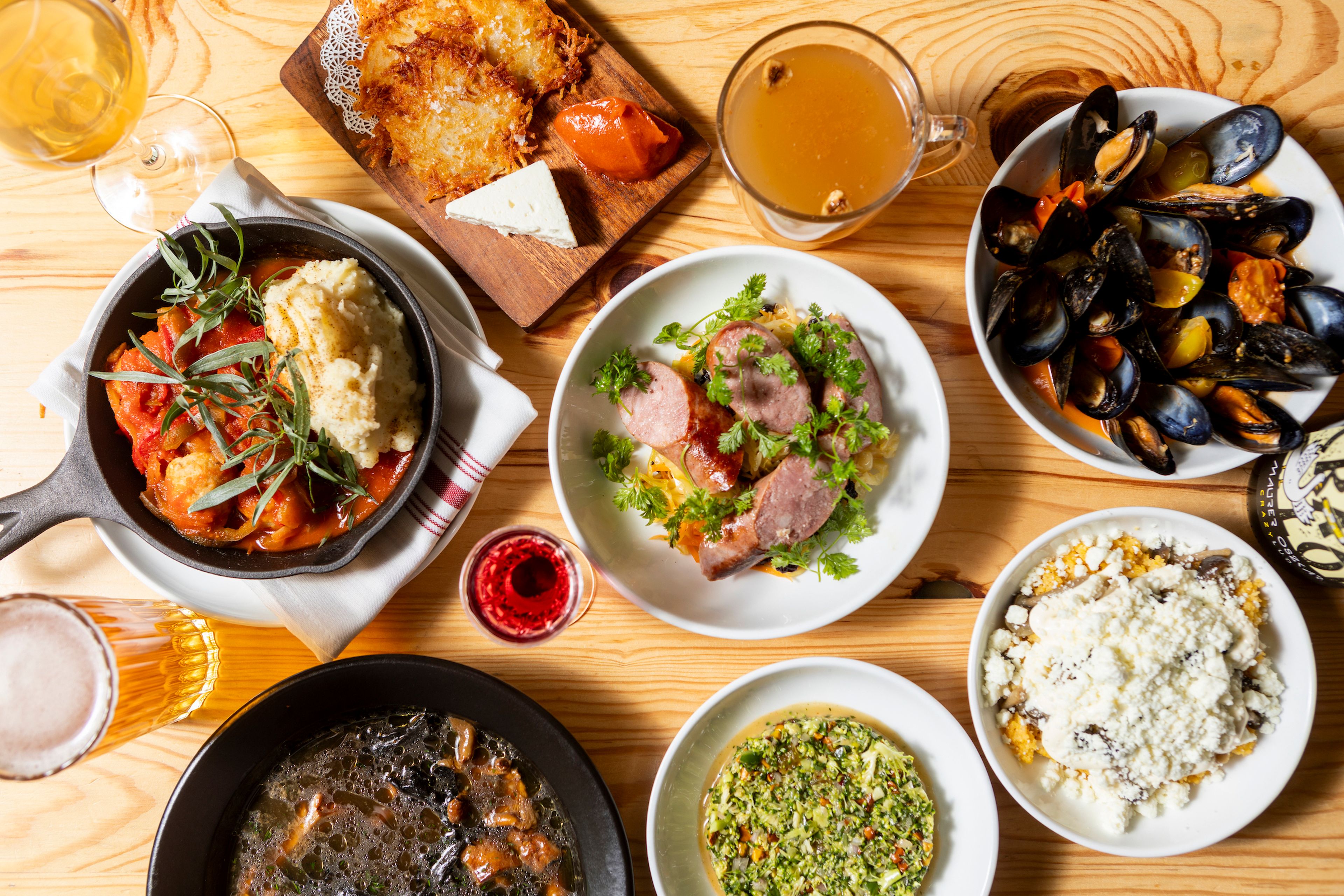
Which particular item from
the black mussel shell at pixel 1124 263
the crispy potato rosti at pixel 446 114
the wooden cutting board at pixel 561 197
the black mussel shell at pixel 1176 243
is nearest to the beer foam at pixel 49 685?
the wooden cutting board at pixel 561 197

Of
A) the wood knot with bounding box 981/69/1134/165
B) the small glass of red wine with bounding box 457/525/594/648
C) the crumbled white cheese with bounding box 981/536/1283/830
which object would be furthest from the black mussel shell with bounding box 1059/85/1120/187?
the small glass of red wine with bounding box 457/525/594/648

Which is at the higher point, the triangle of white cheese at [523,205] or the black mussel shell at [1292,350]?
the triangle of white cheese at [523,205]

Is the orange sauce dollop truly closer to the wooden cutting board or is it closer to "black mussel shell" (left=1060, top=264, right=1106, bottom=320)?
the wooden cutting board

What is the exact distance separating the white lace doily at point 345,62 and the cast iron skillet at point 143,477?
54 cm

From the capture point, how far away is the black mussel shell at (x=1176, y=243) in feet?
7.13

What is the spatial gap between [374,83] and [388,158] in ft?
0.73

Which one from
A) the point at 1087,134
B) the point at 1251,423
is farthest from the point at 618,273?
the point at 1251,423

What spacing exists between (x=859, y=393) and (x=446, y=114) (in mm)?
1517

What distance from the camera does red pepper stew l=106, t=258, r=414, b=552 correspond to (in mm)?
2070

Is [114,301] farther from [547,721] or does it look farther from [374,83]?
[547,721]

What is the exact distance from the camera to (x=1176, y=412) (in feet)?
7.30

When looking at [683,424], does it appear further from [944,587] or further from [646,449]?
[944,587]

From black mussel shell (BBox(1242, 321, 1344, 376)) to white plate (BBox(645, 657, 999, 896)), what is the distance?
135 cm

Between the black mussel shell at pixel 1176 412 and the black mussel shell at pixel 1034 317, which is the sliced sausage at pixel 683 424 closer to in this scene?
the black mussel shell at pixel 1034 317
